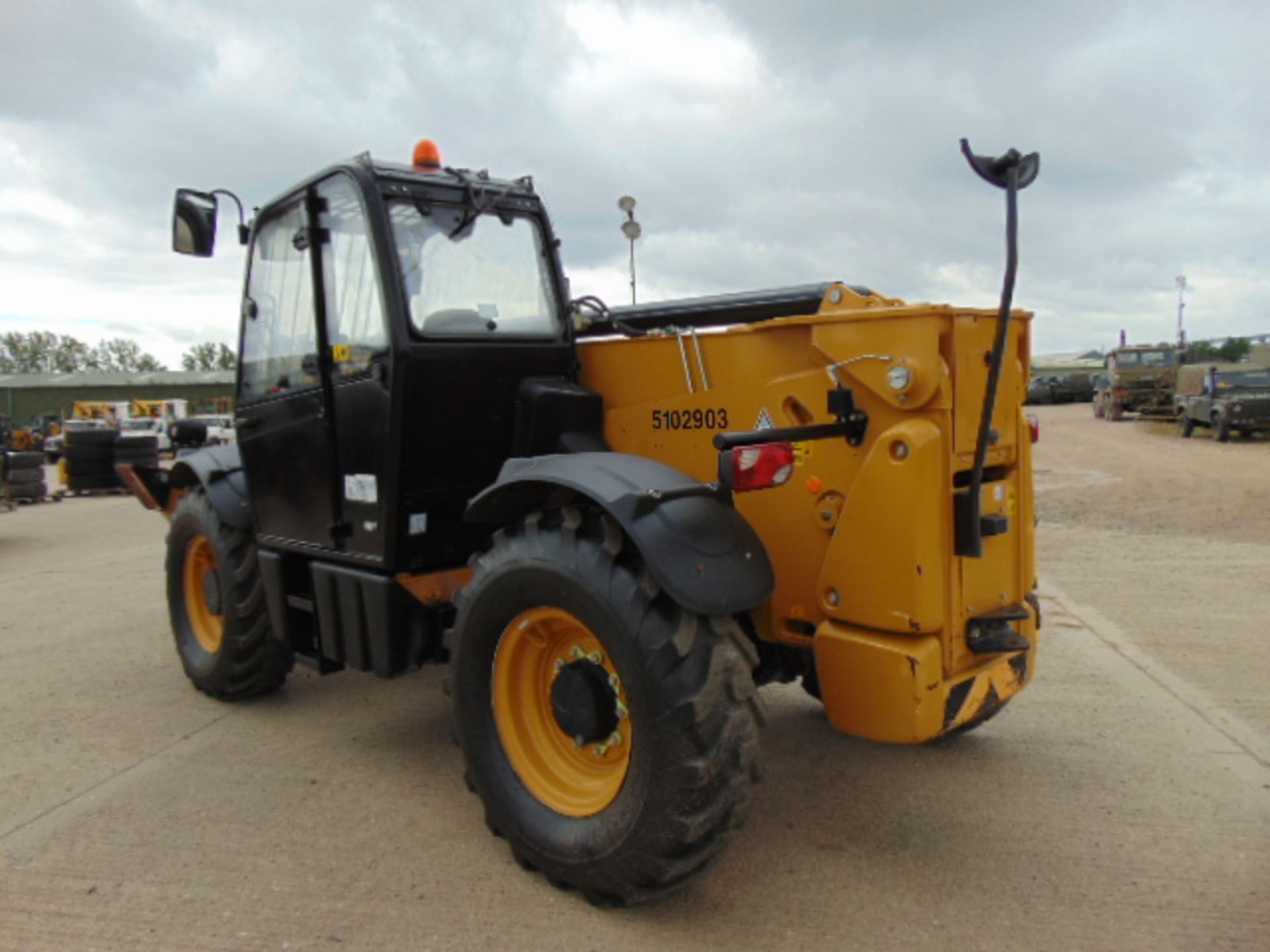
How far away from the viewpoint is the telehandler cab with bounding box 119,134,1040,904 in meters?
2.71

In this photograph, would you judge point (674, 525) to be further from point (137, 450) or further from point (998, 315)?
point (137, 450)

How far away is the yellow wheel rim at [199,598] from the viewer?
517 centimetres

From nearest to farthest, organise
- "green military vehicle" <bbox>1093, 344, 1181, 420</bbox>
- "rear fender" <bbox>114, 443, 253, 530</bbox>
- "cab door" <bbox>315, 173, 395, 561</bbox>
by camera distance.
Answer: "cab door" <bbox>315, 173, 395, 561</bbox>
"rear fender" <bbox>114, 443, 253, 530</bbox>
"green military vehicle" <bbox>1093, 344, 1181, 420</bbox>

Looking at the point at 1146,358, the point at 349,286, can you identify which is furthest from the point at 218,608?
the point at 1146,358

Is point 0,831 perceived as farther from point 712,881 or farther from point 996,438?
point 996,438

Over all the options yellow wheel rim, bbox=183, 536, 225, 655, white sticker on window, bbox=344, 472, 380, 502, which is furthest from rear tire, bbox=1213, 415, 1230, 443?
white sticker on window, bbox=344, 472, 380, 502

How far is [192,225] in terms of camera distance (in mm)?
4148

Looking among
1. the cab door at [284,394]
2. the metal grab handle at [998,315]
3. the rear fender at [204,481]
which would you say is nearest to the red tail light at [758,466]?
the metal grab handle at [998,315]

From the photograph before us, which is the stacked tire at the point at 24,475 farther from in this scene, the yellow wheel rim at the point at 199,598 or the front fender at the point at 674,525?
the front fender at the point at 674,525

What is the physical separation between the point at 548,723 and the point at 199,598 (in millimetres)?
2986

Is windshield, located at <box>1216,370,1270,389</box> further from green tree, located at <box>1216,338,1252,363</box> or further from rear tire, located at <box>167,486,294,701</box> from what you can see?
green tree, located at <box>1216,338,1252,363</box>

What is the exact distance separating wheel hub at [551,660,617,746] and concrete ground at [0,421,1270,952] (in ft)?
1.77

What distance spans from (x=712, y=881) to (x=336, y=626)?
191 centimetres

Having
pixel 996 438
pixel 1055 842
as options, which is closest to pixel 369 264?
pixel 996 438
